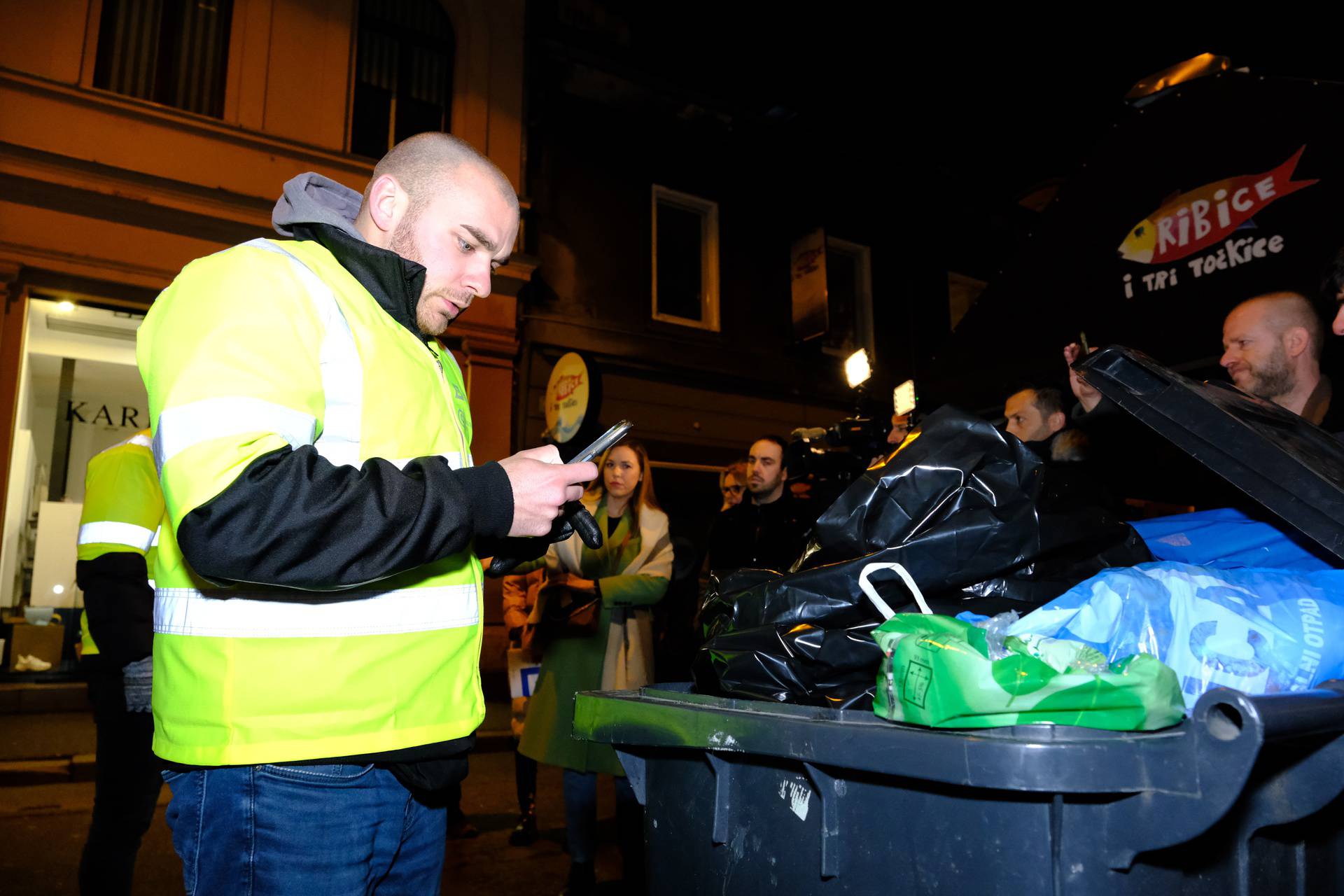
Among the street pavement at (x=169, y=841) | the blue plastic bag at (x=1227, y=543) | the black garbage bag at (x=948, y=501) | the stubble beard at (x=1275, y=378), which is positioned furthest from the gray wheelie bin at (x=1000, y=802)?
the street pavement at (x=169, y=841)

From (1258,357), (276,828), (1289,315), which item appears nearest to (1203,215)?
(1289,315)

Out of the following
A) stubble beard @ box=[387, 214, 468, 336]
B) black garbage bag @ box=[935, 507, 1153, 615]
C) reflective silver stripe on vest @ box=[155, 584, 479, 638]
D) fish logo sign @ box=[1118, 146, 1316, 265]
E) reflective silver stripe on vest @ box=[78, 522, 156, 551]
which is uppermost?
fish logo sign @ box=[1118, 146, 1316, 265]

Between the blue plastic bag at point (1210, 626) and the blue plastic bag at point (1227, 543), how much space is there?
0.17 meters

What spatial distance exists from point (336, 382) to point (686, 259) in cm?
1205

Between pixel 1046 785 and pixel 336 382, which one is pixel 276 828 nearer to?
pixel 336 382

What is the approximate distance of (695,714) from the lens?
5.55ft

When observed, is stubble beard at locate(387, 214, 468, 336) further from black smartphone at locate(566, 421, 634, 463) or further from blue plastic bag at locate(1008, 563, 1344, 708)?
blue plastic bag at locate(1008, 563, 1344, 708)

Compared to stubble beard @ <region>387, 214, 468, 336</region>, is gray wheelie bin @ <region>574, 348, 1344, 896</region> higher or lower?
lower

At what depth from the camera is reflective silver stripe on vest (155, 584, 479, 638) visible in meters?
1.37

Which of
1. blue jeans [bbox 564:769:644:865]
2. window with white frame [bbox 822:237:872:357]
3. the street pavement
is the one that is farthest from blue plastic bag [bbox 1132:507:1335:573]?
window with white frame [bbox 822:237:872:357]

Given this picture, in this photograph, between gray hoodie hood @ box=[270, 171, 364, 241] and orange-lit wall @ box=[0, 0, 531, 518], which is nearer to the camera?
gray hoodie hood @ box=[270, 171, 364, 241]

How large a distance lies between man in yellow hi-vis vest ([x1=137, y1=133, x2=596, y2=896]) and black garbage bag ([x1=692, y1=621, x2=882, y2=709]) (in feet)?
1.81

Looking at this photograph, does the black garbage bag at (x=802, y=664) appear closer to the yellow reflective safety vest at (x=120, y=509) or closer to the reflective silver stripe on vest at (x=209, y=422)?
the reflective silver stripe on vest at (x=209, y=422)

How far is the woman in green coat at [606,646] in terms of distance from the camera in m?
3.90
